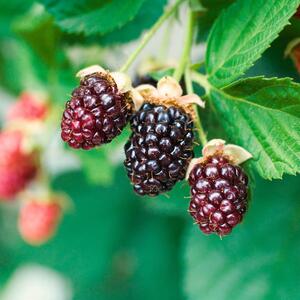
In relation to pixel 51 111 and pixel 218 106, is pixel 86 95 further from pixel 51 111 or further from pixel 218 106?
pixel 51 111

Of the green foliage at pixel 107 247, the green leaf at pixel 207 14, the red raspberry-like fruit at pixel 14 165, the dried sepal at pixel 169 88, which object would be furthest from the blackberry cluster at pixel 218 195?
the green foliage at pixel 107 247

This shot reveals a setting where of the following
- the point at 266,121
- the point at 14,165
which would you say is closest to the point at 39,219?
the point at 14,165

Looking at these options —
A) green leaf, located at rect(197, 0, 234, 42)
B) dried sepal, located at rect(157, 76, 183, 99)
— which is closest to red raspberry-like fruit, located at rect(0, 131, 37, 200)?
green leaf, located at rect(197, 0, 234, 42)

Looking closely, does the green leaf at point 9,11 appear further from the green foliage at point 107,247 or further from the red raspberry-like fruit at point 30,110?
the green foliage at point 107,247

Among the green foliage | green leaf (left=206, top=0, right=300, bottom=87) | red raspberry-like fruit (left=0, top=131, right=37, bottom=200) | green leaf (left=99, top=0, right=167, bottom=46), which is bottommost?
the green foliage

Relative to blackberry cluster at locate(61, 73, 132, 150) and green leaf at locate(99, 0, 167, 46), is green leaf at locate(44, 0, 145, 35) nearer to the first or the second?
green leaf at locate(99, 0, 167, 46)

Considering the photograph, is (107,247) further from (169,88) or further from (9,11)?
(169,88)
